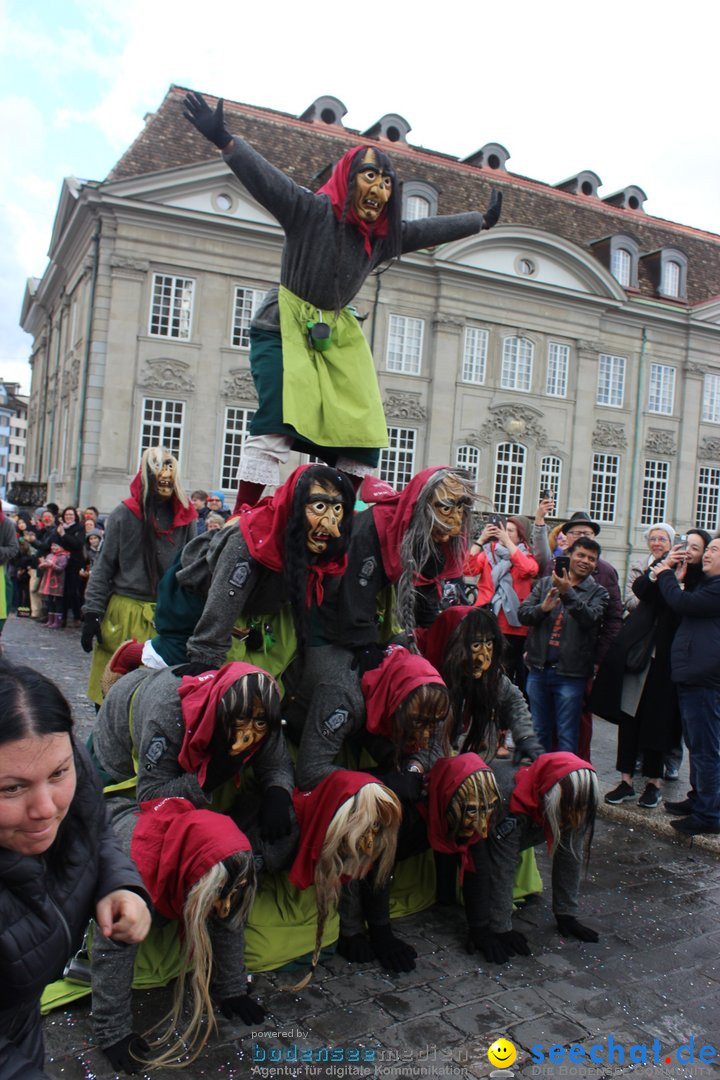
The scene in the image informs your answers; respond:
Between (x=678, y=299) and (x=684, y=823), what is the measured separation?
1403 inches

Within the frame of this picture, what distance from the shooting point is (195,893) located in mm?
3119

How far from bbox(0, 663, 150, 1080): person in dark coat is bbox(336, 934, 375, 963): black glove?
190 centimetres

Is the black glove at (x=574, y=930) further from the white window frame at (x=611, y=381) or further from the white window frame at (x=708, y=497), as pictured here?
the white window frame at (x=708, y=497)

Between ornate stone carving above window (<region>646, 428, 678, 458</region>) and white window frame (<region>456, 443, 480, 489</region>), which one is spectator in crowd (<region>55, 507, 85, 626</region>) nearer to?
white window frame (<region>456, 443, 480, 489</region>)

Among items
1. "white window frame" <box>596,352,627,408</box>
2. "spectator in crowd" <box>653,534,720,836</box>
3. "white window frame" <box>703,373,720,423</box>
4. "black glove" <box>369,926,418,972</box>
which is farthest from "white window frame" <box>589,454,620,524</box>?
"black glove" <box>369,926,418,972</box>

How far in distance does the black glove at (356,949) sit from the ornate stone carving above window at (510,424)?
2953cm

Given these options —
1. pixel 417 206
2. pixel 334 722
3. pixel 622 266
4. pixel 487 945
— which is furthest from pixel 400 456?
pixel 487 945

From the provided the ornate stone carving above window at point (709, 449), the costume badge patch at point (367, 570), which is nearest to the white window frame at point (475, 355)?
the ornate stone carving above window at point (709, 449)

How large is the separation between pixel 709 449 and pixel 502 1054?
3812cm

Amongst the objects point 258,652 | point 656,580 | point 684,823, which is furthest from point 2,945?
point 656,580

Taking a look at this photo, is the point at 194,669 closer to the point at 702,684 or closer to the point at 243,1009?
the point at 243,1009

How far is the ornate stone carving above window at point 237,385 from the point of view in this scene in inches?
1139

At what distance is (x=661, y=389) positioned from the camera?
3688 cm

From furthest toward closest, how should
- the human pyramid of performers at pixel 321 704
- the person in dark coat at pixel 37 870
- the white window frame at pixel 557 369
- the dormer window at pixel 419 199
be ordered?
1. the white window frame at pixel 557 369
2. the dormer window at pixel 419 199
3. the human pyramid of performers at pixel 321 704
4. the person in dark coat at pixel 37 870
